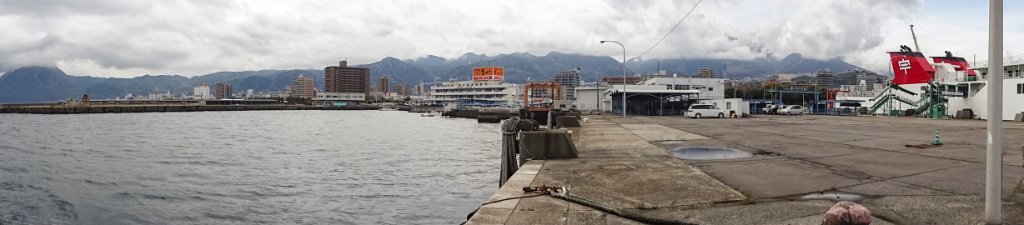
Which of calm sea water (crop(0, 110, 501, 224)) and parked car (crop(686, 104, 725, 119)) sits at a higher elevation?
parked car (crop(686, 104, 725, 119))

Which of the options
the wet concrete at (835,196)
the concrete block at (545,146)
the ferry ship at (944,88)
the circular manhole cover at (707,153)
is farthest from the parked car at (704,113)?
the wet concrete at (835,196)

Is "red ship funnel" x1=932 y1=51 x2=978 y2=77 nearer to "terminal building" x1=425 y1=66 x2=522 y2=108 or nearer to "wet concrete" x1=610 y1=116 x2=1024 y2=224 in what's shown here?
"wet concrete" x1=610 y1=116 x2=1024 y2=224

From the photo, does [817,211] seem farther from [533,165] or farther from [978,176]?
[533,165]

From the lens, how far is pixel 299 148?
34.5 meters

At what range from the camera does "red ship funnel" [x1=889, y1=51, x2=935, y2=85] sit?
59719 mm

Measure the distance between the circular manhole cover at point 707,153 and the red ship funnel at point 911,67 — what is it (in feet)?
191

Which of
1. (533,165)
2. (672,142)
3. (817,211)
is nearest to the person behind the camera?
(817,211)

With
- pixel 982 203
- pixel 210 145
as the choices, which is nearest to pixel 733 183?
pixel 982 203

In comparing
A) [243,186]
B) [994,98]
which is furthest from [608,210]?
[243,186]

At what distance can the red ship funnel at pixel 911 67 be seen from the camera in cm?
5972

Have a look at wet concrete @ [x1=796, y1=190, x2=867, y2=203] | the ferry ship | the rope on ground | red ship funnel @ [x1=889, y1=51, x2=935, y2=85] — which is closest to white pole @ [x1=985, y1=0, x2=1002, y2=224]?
wet concrete @ [x1=796, y1=190, x2=867, y2=203]

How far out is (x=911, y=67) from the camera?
6075 centimetres

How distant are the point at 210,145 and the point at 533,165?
32.6 meters

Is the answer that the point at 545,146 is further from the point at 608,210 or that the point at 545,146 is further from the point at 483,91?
the point at 483,91
